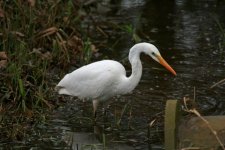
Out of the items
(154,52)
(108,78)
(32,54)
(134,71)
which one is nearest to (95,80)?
(108,78)

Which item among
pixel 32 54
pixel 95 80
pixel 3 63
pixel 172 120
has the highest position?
pixel 32 54

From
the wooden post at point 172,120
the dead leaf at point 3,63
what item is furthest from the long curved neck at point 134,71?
the wooden post at point 172,120

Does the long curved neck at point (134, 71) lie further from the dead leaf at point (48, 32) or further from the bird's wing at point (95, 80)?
the dead leaf at point (48, 32)

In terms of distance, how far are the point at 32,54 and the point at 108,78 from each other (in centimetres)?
154

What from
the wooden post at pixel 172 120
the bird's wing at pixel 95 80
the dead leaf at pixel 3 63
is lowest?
the wooden post at pixel 172 120

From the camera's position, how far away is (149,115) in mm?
8203

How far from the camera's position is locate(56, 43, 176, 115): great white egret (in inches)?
312

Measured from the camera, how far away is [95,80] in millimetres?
8062

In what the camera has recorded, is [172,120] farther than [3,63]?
No

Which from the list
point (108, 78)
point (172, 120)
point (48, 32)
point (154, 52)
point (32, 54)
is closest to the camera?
point (172, 120)

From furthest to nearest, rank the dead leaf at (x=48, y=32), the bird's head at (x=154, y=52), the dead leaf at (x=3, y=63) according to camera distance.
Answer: the dead leaf at (x=48, y=32), the dead leaf at (x=3, y=63), the bird's head at (x=154, y=52)

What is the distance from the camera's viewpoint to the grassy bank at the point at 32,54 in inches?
308

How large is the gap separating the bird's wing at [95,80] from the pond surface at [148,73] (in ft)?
0.89

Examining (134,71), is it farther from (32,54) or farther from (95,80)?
(32,54)
